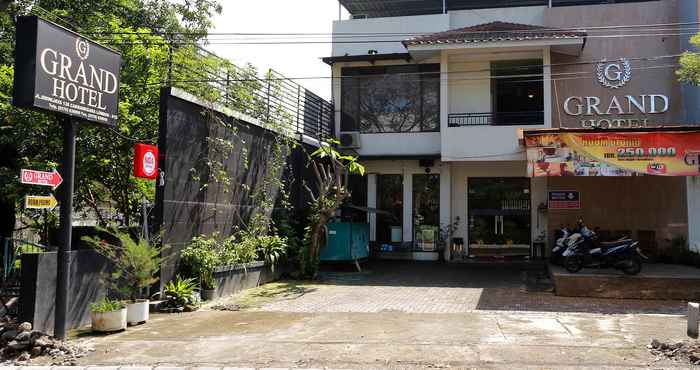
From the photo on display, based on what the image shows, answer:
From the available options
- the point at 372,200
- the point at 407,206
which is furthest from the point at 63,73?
the point at 407,206

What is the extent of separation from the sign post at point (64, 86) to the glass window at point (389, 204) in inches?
486

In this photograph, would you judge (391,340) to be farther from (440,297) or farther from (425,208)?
(425,208)

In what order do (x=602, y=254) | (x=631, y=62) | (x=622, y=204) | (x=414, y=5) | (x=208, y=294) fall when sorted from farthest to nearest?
1. (x=414, y=5)
2. (x=631, y=62)
3. (x=622, y=204)
4. (x=602, y=254)
5. (x=208, y=294)

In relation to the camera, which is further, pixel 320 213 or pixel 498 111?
pixel 498 111

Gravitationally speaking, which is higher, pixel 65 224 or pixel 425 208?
pixel 425 208

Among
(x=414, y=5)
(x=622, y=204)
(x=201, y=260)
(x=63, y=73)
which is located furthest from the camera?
(x=414, y=5)

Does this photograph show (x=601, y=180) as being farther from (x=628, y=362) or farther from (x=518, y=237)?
(x=628, y=362)

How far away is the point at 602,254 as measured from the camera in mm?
12664

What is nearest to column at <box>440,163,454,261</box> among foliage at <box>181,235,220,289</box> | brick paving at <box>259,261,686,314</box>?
brick paving at <box>259,261,686,314</box>

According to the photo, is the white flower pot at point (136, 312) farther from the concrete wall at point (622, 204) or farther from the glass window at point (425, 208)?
the concrete wall at point (622, 204)

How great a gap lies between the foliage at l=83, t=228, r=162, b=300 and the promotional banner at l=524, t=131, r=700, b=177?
365 inches

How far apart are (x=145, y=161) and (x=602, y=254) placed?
9748mm

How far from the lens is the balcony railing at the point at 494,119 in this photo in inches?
719

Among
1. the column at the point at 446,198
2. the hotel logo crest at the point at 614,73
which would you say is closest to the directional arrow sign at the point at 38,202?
the column at the point at 446,198
